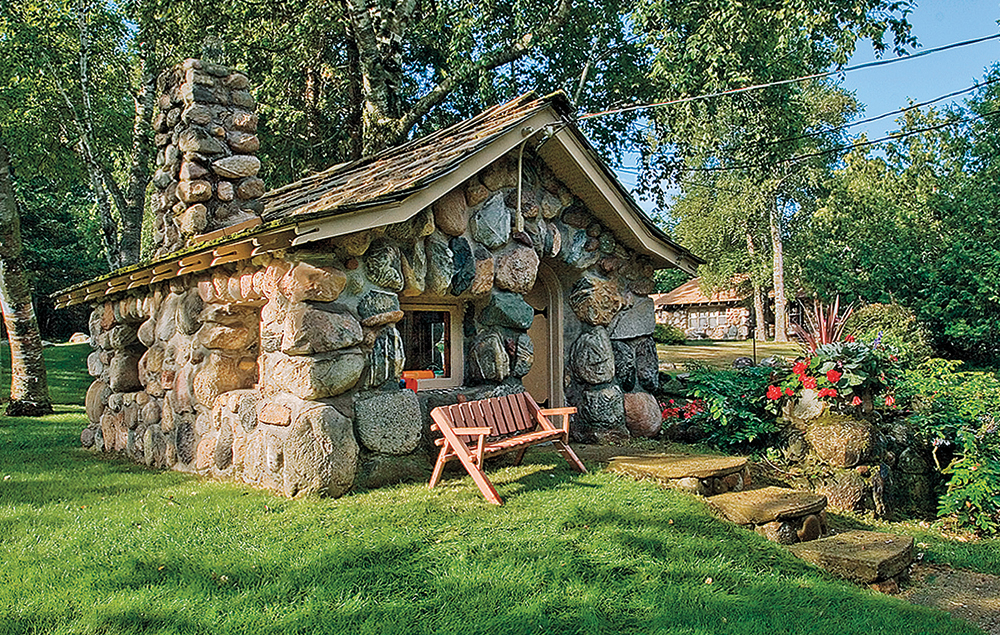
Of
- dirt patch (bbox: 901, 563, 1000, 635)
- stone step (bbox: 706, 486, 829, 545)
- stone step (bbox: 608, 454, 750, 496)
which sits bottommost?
dirt patch (bbox: 901, 563, 1000, 635)

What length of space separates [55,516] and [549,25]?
10904 millimetres

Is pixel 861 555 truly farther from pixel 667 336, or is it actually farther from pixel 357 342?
pixel 667 336

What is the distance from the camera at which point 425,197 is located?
20.6 feet

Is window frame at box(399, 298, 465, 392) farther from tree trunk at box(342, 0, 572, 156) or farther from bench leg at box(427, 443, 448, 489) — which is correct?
tree trunk at box(342, 0, 572, 156)

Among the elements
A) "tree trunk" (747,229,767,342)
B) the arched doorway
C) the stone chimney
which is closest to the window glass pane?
the arched doorway

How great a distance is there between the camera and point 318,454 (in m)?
5.75

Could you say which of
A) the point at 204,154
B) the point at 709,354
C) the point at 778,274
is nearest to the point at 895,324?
the point at 709,354

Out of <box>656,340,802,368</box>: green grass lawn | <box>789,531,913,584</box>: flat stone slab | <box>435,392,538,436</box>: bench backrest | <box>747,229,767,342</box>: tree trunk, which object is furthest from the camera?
<box>747,229,767,342</box>: tree trunk

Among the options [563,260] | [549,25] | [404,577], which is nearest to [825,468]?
[563,260]

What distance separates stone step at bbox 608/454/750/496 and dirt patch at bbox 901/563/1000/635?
1.57 m

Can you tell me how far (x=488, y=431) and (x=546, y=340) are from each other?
331 cm

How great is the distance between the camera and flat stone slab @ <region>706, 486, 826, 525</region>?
19.6ft

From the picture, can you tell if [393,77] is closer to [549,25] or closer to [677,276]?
[549,25]

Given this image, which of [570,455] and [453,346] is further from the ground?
[453,346]
